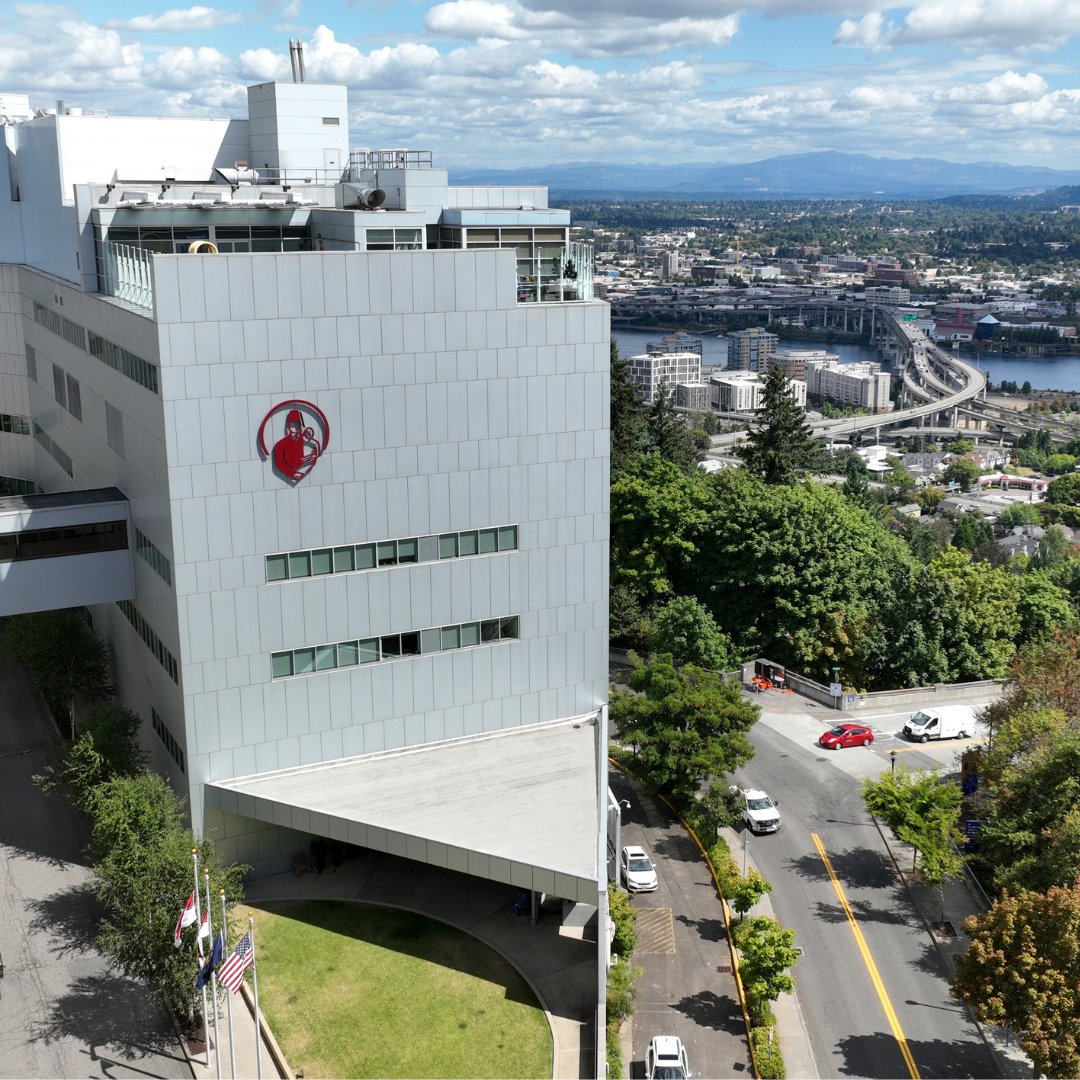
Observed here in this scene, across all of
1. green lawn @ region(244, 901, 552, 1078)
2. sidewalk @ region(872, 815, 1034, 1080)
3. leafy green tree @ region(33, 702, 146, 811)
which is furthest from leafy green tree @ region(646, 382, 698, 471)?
green lawn @ region(244, 901, 552, 1078)

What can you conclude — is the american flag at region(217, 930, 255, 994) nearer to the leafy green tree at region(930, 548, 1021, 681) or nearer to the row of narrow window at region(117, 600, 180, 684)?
the row of narrow window at region(117, 600, 180, 684)

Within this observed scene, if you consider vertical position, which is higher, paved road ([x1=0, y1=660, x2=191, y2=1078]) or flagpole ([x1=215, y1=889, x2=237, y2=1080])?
flagpole ([x1=215, y1=889, x2=237, y2=1080])

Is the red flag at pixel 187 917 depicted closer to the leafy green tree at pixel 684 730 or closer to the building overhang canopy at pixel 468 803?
the building overhang canopy at pixel 468 803

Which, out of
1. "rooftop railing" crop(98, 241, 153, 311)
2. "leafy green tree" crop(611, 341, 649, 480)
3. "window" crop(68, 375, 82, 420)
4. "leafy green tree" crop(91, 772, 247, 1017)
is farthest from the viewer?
"leafy green tree" crop(611, 341, 649, 480)

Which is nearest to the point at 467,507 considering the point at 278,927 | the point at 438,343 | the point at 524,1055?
the point at 438,343

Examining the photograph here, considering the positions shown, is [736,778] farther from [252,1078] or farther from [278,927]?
[252,1078]

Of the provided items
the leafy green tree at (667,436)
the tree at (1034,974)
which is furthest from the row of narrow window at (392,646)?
the leafy green tree at (667,436)

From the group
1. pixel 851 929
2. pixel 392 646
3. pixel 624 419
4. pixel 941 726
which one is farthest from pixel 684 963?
pixel 624 419
